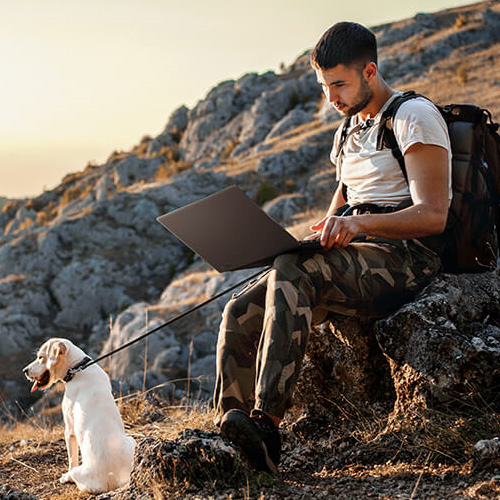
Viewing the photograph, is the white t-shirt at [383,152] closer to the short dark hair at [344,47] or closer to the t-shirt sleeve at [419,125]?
the t-shirt sleeve at [419,125]

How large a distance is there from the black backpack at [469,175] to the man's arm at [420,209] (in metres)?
0.21

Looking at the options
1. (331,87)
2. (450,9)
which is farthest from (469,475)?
(450,9)

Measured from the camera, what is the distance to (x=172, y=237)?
71.5ft

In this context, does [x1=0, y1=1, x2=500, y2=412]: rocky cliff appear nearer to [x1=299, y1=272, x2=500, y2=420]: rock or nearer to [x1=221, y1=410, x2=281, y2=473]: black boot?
[x1=299, y1=272, x2=500, y2=420]: rock

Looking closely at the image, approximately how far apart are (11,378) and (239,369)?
1484 centimetres

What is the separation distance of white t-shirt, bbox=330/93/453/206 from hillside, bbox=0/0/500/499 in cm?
137

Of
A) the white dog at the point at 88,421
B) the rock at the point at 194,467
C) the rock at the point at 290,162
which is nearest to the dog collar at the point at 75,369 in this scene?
the white dog at the point at 88,421

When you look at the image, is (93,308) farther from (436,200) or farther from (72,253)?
(436,200)

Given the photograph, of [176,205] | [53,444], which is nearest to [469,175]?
[53,444]

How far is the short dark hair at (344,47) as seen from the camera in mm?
3123

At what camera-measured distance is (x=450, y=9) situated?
125ft

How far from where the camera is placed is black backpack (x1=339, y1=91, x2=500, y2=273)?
3.15 m

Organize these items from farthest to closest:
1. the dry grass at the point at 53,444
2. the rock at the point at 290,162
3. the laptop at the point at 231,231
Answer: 1. the rock at the point at 290,162
2. the dry grass at the point at 53,444
3. the laptop at the point at 231,231

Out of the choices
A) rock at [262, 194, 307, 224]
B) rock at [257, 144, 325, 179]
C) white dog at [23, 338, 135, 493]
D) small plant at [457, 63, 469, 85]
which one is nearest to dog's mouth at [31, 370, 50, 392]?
white dog at [23, 338, 135, 493]
